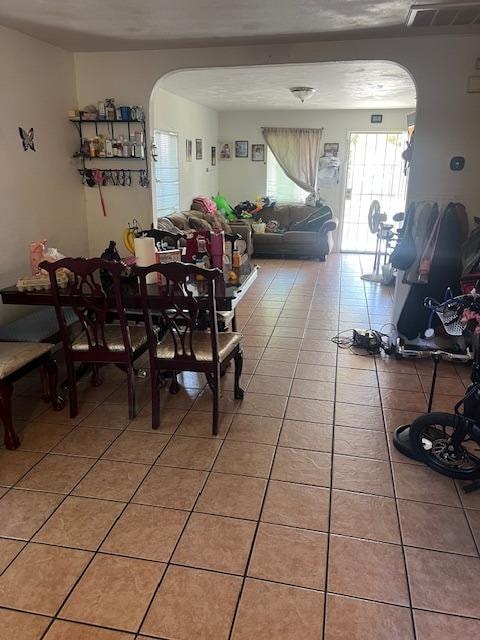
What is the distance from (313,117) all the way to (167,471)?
7328 millimetres

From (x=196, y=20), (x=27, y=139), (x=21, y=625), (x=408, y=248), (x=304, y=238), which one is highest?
(x=196, y=20)

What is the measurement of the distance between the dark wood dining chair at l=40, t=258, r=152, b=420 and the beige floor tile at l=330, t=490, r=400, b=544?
4.21ft

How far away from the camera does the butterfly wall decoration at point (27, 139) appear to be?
10.9 feet

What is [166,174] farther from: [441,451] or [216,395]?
[441,451]

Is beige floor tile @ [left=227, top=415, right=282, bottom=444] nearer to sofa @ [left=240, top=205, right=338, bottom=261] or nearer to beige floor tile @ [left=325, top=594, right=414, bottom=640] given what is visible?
beige floor tile @ [left=325, top=594, right=414, bottom=640]

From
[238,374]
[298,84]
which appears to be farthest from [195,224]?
[238,374]

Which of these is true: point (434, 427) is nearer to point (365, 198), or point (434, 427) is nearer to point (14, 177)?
point (14, 177)

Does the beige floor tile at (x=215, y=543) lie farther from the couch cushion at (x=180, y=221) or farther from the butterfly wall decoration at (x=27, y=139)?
the couch cushion at (x=180, y=221)

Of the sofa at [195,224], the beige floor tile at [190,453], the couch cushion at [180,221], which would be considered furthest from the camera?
the couch cushion at [180,221]

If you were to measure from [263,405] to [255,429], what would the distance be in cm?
30

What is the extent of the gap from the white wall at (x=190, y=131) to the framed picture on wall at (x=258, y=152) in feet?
2.30

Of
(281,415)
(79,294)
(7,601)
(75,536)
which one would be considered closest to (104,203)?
(79,294)

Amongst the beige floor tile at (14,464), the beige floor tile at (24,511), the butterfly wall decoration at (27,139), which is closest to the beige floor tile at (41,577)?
the beige floor tile at (24,511)

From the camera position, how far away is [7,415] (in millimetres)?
2467
